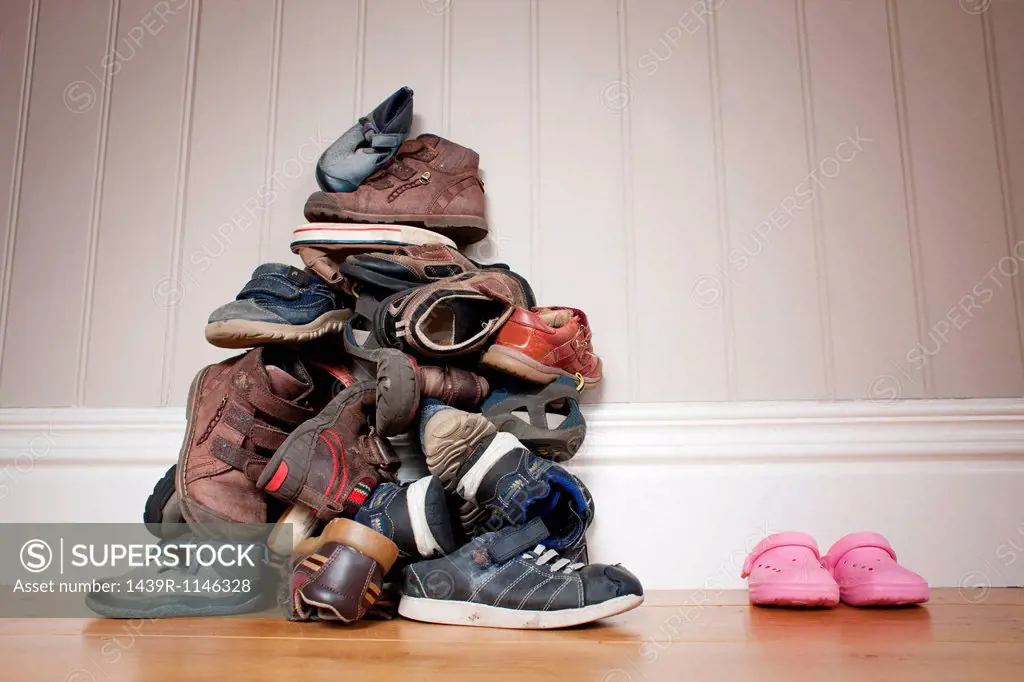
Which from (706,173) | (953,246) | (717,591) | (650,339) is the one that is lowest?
(717,591)

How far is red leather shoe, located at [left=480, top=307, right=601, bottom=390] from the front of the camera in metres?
1.24

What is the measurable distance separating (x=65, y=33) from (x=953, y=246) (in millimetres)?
2013

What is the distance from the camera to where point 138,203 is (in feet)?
5.31

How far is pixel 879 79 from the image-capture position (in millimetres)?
1580

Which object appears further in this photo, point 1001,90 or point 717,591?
point 1001,90

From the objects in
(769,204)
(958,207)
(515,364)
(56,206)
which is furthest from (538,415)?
(56,206)

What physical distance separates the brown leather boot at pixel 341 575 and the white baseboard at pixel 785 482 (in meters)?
0.56

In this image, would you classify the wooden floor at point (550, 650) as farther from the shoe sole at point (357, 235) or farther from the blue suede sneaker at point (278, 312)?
the shoe sole at point (357, 235)

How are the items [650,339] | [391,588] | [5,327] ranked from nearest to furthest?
1. [391,588]
2. [650,339]
3. [5,327]

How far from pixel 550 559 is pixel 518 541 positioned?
5 cm

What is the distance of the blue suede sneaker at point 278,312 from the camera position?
119cm

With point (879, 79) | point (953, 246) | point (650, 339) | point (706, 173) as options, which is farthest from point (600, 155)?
point (953, 246)

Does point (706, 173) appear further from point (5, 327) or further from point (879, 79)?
point (5, 327)

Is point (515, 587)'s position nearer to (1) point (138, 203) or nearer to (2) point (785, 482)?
(2) point (785, 482)
